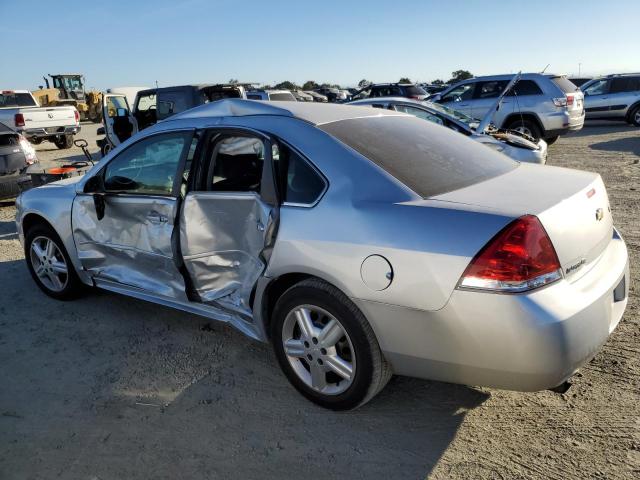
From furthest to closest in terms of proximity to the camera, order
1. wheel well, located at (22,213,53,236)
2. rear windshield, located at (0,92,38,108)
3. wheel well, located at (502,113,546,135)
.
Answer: rear windshield, located at (0,92,38,108)
wheel well, located at (502,113,546,135)
wheel well, located at (22,213,53,236)

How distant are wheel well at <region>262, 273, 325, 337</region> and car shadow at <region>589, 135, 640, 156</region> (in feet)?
36.6

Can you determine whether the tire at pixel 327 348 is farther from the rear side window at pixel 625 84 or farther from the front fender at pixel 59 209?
the rear side window at pixel 625 84

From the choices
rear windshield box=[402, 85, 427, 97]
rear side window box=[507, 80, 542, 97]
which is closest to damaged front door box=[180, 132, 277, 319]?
rear side window box=[507, 80, 542, 97]

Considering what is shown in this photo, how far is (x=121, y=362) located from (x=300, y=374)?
130cm

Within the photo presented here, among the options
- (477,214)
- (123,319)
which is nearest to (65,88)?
(123,319)

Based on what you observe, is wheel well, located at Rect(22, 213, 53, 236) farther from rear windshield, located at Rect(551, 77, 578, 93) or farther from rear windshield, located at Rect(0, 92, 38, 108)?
rear windshield, located at Rect(0, 92, 38, 108)

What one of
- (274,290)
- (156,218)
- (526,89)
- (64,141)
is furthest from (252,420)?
(64,141)

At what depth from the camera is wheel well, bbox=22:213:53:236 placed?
4477mm

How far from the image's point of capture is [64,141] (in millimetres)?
17188

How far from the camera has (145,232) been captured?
11.9 feet

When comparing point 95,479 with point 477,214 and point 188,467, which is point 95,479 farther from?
point 477,214

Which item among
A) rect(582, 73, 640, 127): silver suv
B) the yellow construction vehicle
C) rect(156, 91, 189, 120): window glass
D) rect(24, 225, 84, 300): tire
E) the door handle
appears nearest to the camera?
the door handle

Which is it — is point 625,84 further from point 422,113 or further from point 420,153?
point 420,153

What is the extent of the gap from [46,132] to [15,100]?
3074 mm
